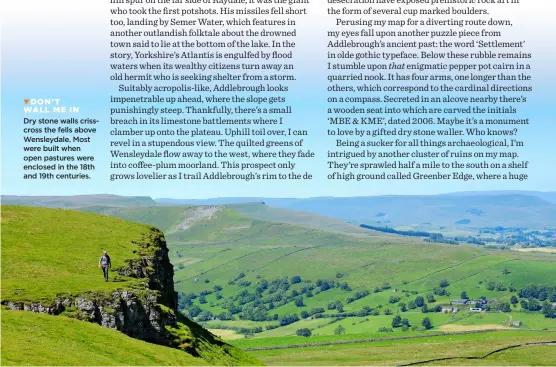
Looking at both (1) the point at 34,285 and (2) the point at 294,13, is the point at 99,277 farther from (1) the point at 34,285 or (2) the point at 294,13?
(2) the point at 294,13

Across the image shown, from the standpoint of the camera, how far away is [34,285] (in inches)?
2467

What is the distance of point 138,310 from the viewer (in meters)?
65.1

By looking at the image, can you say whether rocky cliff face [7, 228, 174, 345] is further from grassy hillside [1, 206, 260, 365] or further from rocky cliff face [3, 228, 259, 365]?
grassy hillside [1, 206, 260, 365]

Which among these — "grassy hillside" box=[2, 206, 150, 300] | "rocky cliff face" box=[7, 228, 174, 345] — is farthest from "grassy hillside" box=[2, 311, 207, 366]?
"grassy hillside" box=[2, 206, 150, 300]

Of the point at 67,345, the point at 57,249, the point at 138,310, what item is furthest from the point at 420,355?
the point at 67,345

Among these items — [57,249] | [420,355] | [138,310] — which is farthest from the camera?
[420,355]

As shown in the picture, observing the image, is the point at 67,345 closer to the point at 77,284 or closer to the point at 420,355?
the point at 77,284

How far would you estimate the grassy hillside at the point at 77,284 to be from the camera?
2010 inches

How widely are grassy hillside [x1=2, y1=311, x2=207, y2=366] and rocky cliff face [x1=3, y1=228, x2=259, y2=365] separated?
2.83 meters

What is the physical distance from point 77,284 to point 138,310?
5.87 metres

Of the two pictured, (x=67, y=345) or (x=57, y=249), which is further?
(x=57, y=249)

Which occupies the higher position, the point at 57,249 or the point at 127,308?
the point at 57,249

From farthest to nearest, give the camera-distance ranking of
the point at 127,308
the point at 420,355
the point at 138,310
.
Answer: the point at 420,355
the point at 138,310
the point at 127,308

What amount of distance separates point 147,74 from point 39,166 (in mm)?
15419
